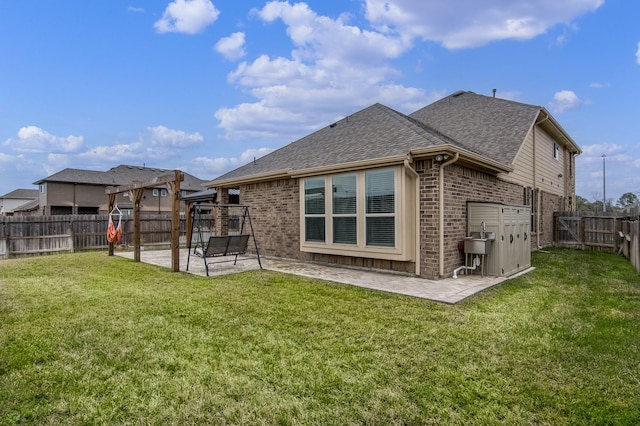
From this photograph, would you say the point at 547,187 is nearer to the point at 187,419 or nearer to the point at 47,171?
the point at 187,419

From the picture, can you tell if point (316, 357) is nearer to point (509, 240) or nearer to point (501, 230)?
point (501, 230)

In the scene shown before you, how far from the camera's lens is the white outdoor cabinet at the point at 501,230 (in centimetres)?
737

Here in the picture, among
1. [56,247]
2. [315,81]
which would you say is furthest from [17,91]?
[315,81]

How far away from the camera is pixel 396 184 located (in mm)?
7090

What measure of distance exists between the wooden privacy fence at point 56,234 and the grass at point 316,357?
8247mm

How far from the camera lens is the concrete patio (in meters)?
5.86

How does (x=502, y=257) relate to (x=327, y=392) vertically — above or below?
above

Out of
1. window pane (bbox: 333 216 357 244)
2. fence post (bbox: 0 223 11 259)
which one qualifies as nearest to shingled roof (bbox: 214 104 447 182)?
window pane (bbox: 333 216 357 244)

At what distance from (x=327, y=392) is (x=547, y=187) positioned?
14.9 m

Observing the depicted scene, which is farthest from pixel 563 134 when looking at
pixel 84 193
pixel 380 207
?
pixel 84 193

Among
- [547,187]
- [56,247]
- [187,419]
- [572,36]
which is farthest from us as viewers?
[547,187]

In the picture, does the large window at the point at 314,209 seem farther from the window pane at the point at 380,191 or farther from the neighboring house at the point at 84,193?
the neighboring house at the point at 84,193

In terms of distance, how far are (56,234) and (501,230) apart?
15096mm

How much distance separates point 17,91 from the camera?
11.9m
